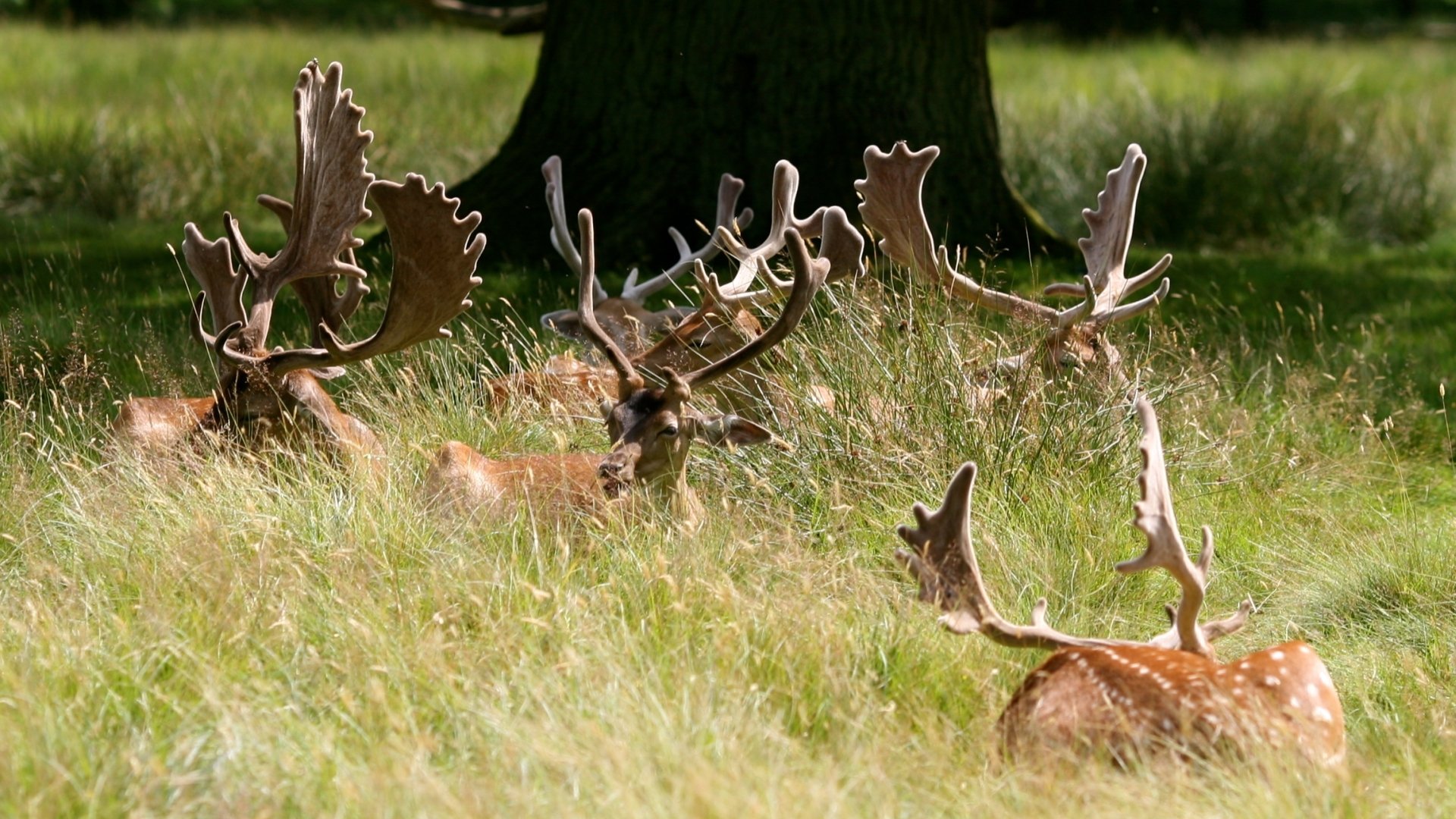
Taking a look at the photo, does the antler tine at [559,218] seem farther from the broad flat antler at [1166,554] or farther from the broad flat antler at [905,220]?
the broad flat antler at [1166,554]

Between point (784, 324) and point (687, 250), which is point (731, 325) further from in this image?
point (687, 250)

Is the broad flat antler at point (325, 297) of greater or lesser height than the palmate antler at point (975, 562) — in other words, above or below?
below

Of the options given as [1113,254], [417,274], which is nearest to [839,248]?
[1113,254]

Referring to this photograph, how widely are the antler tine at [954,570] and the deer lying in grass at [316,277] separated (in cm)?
180

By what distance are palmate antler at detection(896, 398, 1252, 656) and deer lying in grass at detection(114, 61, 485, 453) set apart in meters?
1.82

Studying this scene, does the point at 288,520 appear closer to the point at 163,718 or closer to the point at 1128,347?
the point at 163,718

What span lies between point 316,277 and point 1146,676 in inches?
125

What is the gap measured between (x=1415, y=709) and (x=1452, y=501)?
2445mm

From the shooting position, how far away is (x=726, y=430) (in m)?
4.93

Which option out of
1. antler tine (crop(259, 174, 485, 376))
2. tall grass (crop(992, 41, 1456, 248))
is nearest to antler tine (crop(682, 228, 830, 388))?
antler tine (crop(259, 174, 485, 376))

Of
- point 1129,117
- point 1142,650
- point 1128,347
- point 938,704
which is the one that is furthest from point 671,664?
point 1129,117

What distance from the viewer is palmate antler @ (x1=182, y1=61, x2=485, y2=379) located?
5051 mm

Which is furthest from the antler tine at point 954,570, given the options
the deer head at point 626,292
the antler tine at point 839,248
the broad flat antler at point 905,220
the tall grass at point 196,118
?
the tall grass at point 196,118

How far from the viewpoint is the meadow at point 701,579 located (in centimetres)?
349
